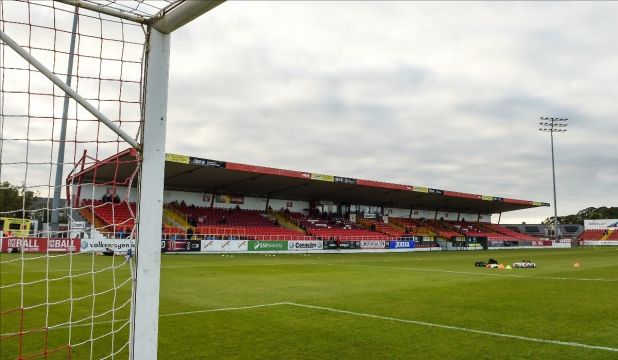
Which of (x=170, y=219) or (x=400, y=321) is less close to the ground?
(x=170, y=219)

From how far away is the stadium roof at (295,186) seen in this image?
3444 cm

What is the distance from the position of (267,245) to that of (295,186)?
29.7ft

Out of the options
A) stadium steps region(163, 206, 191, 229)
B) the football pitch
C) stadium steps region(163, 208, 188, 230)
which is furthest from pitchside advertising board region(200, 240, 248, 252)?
the football pitch

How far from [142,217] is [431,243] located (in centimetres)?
4658

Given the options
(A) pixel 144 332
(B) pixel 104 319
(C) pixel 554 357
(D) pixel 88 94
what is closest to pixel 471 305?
(C) pixel 554 357

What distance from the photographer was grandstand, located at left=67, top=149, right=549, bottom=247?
3550 centimetres

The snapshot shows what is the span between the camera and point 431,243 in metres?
48.1

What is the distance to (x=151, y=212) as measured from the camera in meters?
3.98

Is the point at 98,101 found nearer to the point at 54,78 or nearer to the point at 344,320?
the point at 54,78

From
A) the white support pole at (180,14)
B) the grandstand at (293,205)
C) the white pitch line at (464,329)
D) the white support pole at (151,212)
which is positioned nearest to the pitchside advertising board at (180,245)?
the grandstand at (293,205)

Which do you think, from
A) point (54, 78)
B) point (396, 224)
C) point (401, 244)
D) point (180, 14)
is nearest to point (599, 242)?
point (396, 224)

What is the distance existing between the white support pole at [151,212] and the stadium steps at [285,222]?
3862cm

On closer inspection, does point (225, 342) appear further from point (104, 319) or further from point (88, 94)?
point (88, 94)

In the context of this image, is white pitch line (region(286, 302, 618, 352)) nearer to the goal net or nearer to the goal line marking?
the goal line marking
